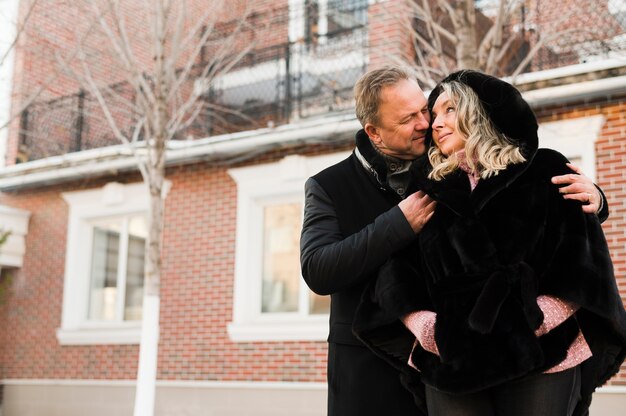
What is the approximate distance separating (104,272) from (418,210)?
9.89 meters

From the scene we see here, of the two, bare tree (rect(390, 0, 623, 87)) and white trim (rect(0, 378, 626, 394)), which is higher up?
bare tree (rect(390, 0, 623, 87))

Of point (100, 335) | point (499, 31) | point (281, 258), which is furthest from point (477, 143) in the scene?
point (100, 335)

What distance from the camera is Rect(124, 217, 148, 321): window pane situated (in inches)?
446

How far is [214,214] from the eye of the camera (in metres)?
10.5

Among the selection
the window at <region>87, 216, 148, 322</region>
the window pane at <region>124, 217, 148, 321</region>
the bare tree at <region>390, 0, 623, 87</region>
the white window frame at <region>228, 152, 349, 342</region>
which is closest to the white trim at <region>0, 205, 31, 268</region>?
the window at <region>87, 216, 148, 322</region>

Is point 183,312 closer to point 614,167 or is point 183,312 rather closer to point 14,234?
point 14,234

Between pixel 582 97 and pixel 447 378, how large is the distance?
656 centimetres

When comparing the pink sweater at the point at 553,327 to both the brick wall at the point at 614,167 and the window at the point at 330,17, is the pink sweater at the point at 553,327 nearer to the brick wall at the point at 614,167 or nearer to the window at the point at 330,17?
the brick wall at the point at 614,167

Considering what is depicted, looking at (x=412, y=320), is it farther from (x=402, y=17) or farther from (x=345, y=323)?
(x=402, y=17)

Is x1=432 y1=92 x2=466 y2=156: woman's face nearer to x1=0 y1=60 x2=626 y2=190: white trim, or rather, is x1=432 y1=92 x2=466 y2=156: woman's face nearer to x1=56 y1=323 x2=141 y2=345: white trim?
x1=0 y1=60 x2=626 y2=190: white trim

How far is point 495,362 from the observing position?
2244mm

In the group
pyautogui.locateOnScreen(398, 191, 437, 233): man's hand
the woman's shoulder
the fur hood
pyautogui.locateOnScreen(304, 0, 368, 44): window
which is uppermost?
pyautogui.locateOnScreen(304, 0, 368, 44): window

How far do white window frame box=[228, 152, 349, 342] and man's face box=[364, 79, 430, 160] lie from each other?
22.1 ft

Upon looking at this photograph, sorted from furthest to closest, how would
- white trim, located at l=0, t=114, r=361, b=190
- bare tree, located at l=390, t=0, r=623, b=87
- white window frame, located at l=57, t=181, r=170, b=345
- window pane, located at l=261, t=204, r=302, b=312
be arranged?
1. white window frame, located at l=57, t=181, r=170, b=345
2. window pane, located at l=261, t=204, r=302, b=312
3. white trim, located at l=0, t=114, r=361, b=190
4. bare tree, located at l=390, t=0, r=623, b=87
